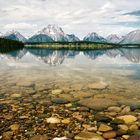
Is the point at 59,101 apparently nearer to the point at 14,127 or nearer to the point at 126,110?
the point at 126,110

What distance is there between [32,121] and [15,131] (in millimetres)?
1479

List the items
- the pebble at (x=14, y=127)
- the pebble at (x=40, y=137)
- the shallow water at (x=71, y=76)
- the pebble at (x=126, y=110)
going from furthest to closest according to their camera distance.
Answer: the shallow water at (x=71, y=76) < the pebble at (x=126, y=110) < the pebble at (x=14, y=127) < the pebble at (x=40, y=137)

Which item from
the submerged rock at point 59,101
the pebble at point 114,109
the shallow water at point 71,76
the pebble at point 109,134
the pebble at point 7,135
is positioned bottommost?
the shallow water at point 71,76

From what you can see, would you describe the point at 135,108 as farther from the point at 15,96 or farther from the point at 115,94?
the point at 15,96

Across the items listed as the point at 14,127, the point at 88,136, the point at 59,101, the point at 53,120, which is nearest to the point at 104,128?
the point at 88,136

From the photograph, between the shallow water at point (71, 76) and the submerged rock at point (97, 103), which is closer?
the submerged rock at point (97, 103)

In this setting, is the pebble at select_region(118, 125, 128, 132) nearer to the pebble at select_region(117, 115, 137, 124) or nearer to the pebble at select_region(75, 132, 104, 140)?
the pebble at select_region(117, 115, 137, 124)

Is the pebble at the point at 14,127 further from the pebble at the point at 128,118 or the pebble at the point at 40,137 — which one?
the pebble at the point at 128,118

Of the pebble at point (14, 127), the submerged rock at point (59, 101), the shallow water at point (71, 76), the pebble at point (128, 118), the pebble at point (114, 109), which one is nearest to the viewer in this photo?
the pebble at point (14, 127)

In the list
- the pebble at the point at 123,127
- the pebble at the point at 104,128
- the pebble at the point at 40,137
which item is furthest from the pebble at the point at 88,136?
the pebble at the point at 123,127

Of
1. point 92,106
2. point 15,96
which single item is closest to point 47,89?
point 15,96

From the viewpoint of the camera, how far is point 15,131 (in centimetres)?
1166

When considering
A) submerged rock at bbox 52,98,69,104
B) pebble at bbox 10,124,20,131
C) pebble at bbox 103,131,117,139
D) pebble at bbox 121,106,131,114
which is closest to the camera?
pebble at bbox 103,131,117,139

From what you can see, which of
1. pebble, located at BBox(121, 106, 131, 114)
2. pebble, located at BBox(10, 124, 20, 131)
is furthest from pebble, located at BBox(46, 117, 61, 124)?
pebble, located at BBox(121, 106, 131, 114)
